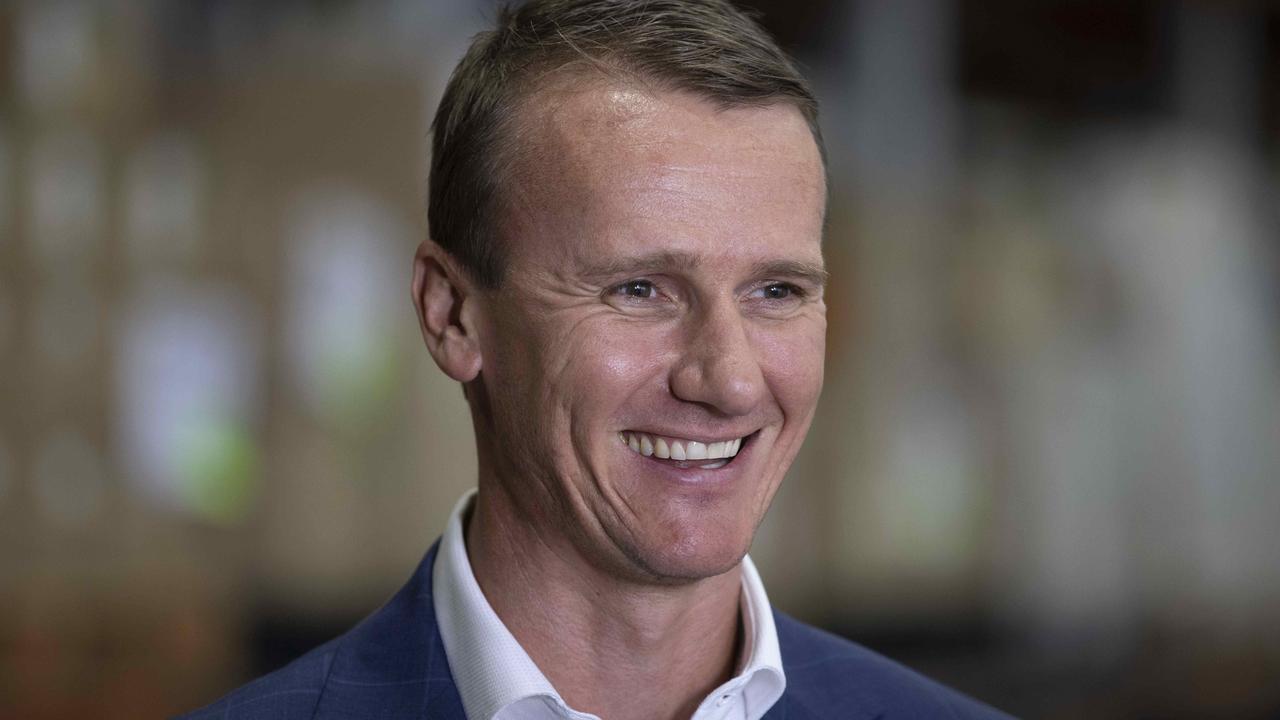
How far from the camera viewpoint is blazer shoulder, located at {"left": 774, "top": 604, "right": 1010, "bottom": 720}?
2.02m

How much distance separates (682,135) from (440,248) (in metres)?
0.40

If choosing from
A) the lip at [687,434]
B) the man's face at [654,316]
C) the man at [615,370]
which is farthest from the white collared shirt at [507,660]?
the lip at [687,434]

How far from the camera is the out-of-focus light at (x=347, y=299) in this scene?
533cm

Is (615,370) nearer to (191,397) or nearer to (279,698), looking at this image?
(279,698)

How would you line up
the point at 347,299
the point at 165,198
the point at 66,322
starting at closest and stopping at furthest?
the point at 66,322
the point at 165,198
the point at 347,299

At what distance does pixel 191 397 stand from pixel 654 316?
3.71 metres

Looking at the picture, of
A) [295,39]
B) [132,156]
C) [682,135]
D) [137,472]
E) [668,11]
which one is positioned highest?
[668,11]

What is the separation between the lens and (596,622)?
190cm

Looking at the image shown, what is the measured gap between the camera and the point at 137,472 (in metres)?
5.11

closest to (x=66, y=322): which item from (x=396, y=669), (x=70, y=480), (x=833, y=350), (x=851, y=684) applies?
(x=70, y=480)

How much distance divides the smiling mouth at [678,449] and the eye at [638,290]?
164 mm

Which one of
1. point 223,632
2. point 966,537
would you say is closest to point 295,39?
point 223,632

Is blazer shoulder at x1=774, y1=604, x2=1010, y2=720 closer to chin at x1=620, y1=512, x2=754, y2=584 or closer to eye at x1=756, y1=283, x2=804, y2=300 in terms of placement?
chin at x1=620, y1=512, x2=754, y2=584

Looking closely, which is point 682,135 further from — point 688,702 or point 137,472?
point 137,472
